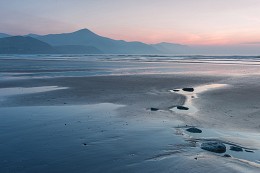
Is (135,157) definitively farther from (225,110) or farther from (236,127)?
(225,110)

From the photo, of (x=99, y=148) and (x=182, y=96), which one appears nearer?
(x=99, y=148)

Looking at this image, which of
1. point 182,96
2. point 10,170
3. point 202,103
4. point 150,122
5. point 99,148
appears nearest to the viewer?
point 10,170

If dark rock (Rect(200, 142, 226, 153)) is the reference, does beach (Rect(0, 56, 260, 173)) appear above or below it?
below

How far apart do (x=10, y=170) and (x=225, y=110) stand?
12.2 m

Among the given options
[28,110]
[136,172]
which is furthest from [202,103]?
[136,172]

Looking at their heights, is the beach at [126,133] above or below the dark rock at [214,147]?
below

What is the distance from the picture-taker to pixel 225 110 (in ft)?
53.5

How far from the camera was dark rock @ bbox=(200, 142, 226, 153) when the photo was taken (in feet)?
30.5

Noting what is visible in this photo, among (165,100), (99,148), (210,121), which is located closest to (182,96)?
(165,100)

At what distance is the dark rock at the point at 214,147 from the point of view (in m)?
9.28

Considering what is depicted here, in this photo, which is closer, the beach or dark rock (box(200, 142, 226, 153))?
the beach

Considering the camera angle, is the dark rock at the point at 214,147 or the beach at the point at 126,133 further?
the dark rock at the point at 214,147

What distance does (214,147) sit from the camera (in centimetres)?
934

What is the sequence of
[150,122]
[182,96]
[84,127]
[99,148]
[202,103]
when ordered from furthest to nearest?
[182,96] < [202,103] < [150,122] < [84,127] < [99,148]
